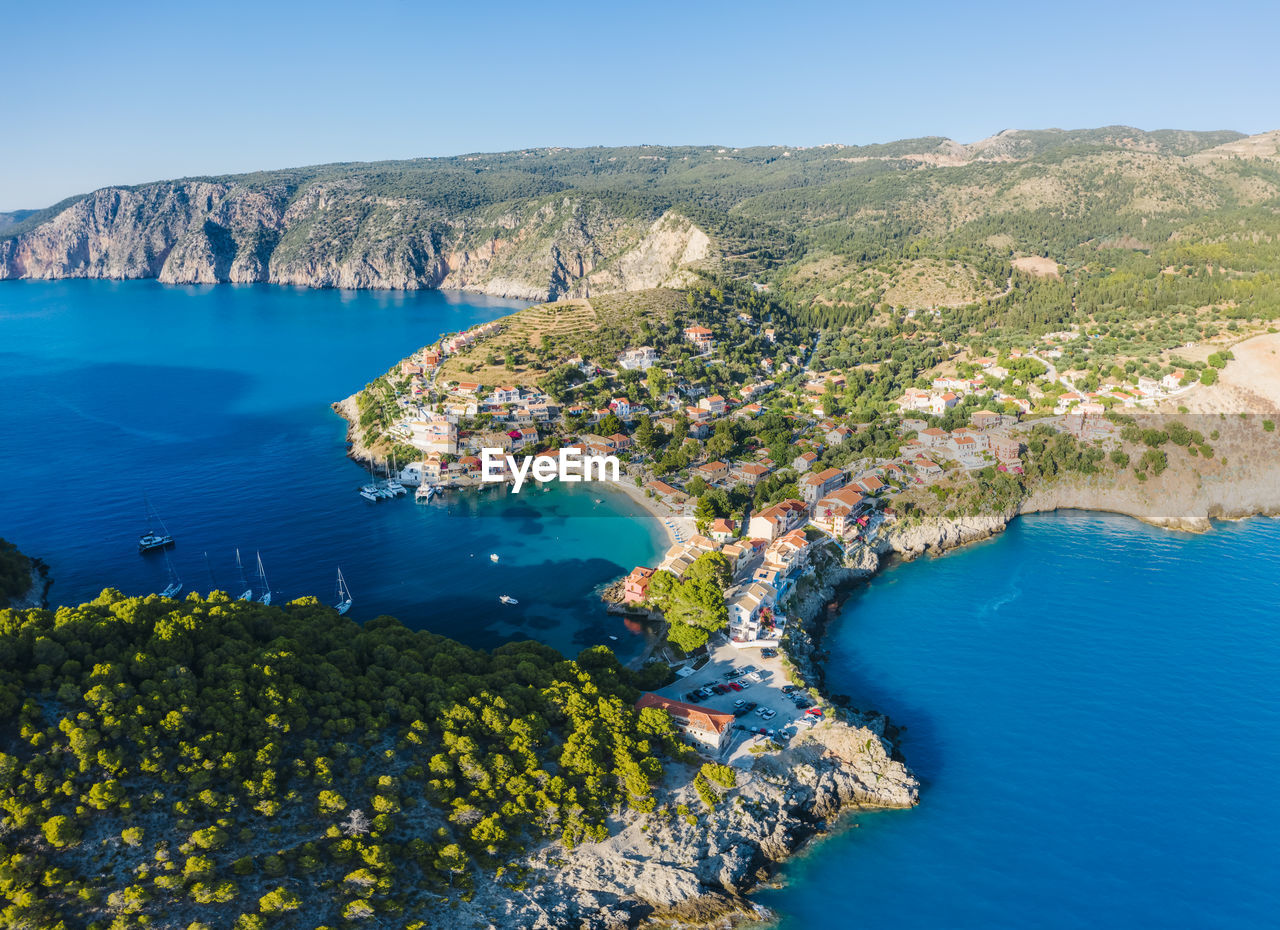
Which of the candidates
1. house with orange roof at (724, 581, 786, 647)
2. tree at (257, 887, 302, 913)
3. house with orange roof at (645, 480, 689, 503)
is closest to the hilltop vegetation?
tree at (257, 887, 302, 913)

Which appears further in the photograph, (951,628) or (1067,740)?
(951,628)

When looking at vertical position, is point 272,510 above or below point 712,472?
below

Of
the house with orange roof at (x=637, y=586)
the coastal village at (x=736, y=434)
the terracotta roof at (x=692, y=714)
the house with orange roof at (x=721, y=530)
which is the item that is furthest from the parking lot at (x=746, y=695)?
the house with orange roof at (x=721, y=530)

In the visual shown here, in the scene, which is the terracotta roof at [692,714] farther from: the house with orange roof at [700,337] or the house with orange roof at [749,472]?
Result: the house with orange roof at [700,337]

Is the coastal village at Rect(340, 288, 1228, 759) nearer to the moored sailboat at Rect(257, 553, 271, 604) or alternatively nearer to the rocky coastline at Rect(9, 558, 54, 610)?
the moored sailboat at Rect(257, 553, 271, 604)

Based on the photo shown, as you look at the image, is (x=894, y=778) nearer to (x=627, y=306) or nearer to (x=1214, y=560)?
(x=1214, y=560)

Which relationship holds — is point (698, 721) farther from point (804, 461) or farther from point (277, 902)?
point (804, 461)

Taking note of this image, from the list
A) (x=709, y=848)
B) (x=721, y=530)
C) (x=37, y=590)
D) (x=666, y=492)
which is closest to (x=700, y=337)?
(x=666, y=492)

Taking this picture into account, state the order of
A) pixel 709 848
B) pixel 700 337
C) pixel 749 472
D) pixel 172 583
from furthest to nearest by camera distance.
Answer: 1. pixel 700 337
2. pixel 749 472
3. pixel 172 583
4. pixel 709 848
